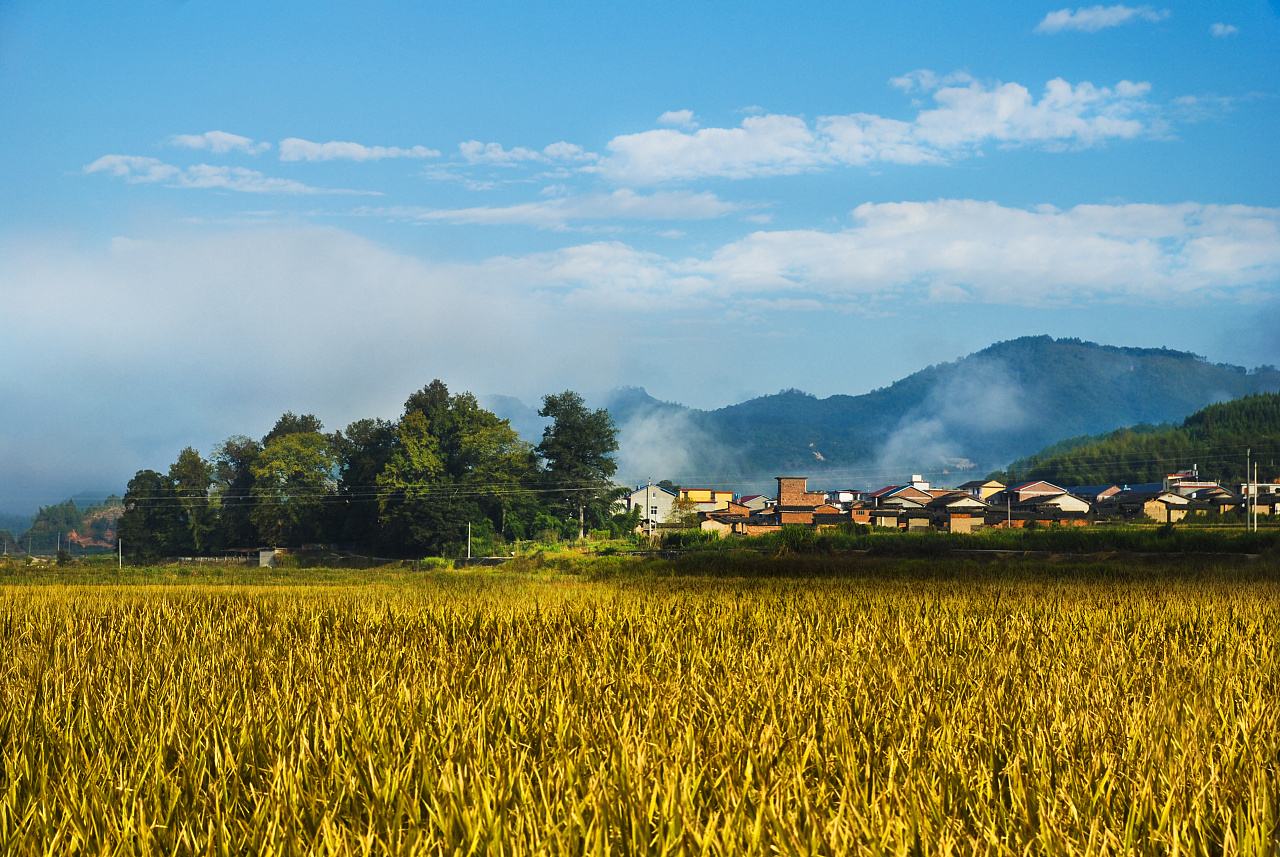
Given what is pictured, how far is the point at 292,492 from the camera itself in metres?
82.8

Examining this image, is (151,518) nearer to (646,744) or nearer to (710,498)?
(710,498)

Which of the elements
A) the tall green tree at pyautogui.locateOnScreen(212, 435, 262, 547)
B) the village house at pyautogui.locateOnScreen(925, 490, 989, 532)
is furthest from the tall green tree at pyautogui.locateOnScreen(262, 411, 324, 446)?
the village house at pyautogui.locateOnScreen(925, 490, 989, 532)

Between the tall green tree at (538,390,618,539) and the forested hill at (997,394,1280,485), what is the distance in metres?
61.5

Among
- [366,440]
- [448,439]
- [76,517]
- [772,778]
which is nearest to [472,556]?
[448,439]

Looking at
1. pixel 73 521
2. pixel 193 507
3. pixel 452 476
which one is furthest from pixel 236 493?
pixel 73 521

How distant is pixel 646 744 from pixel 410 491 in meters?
71.8

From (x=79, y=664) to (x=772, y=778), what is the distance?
6.02 metres

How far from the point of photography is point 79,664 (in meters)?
8.25

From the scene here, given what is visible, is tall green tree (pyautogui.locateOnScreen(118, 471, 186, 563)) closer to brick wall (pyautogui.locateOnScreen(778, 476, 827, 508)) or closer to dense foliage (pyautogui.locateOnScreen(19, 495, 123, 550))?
brick wall (pyautogui.locateOnScreen(778, 476, 827, 508))

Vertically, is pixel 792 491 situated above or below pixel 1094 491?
above

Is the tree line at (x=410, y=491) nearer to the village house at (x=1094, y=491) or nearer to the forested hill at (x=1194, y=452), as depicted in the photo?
the village house at (x=1094, y=491)

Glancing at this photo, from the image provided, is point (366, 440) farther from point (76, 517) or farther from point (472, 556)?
point (76, 517)

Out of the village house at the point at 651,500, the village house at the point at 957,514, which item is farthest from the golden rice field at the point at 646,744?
the village house at the point at 651,500

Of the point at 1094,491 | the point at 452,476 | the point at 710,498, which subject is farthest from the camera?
the point at 710,498
